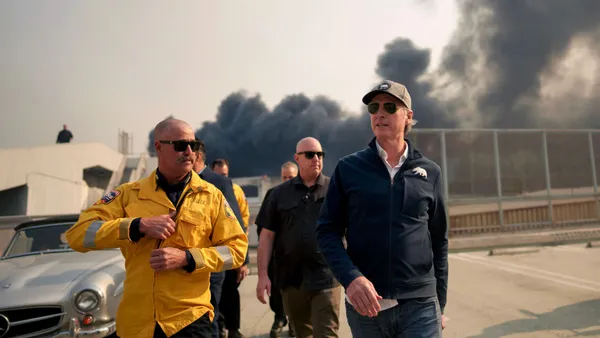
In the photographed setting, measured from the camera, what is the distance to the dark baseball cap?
1.88 metres

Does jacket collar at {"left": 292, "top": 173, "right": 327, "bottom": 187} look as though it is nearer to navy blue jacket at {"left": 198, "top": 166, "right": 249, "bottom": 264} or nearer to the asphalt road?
navy blue jacket at {"left": 198, "top": 166, "right": 249, "bottom": 264}

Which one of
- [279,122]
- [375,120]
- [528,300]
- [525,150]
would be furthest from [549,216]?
[279,122]

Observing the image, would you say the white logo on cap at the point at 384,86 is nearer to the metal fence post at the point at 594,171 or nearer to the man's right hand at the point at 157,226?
the man's right hand at the point at 157,226

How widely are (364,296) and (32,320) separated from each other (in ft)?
9.46

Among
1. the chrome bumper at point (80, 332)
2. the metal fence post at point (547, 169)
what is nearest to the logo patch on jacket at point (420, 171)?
the chrome bumper at point (80, 332)

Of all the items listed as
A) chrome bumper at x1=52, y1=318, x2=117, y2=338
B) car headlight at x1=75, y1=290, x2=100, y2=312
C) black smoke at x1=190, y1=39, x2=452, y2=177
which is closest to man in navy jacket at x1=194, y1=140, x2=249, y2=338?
chrome bumper at x1=52, y1=318, x2=117, y2=338

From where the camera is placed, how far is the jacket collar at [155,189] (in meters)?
2.14

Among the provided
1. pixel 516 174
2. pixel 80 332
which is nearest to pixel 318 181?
pixel 80 332

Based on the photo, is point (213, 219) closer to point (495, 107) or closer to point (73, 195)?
point (73, 195)

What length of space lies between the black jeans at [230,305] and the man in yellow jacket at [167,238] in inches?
86.9

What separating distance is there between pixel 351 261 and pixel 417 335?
0.40 metres

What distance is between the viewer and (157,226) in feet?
6.32

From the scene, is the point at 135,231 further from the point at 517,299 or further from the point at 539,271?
the point at 539,271

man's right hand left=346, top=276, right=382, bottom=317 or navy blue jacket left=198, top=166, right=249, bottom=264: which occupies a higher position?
navy blue jacket left=198, top=166, right=249, bottom=264
